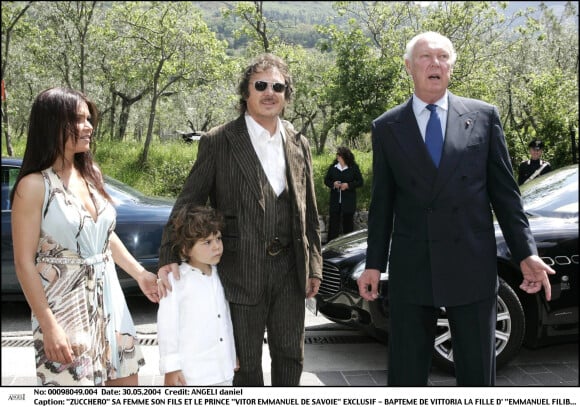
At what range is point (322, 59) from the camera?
8023mm

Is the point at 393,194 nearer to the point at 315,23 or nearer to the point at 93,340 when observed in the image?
the point at 93,340

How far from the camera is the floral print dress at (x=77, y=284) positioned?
2.41 metres

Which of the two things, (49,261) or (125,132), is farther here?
(125,132)

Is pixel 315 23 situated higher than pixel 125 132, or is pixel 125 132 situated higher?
pixel 315 23

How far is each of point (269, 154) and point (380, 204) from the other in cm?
56

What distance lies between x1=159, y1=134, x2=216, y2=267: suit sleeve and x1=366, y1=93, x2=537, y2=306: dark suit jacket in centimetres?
77

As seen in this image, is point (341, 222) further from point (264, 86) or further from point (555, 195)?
point (264, 86)

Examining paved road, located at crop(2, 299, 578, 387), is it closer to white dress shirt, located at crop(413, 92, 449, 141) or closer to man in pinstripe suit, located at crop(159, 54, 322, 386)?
man in pinstripe suit, located at crop(159, 54, 322, 386)

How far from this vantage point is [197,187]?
2.76 meters

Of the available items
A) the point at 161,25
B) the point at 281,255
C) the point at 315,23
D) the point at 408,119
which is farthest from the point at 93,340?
the point at 315,23

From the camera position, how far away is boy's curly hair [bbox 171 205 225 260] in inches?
104

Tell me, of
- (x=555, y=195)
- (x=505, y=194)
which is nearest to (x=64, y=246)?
(x=505, y=194)

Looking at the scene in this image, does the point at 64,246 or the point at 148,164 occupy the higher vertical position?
the point at 148,164

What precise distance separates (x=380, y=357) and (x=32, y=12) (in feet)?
16.5
